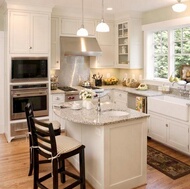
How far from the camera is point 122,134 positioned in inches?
115

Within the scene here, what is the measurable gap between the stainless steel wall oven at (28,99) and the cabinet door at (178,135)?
97.2 inches

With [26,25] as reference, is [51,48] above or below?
below

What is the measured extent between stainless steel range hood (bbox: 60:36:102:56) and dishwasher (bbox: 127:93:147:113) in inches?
50.9

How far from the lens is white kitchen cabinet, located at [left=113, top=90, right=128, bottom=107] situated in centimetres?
546

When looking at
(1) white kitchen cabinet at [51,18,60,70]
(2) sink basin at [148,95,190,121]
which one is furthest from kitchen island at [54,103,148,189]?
(1) white kitchen cabinet at [51,18,60,70]

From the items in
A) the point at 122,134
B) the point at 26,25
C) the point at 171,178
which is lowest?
the point at 171,178

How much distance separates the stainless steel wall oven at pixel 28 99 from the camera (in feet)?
15.6

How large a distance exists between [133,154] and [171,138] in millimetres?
1559

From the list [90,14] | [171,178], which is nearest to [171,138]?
[171,178]

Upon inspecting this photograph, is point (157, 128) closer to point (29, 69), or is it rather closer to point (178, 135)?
point (178, 135)

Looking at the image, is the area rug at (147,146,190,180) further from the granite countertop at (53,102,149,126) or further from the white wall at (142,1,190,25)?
the white wall at (142,1,190,25)

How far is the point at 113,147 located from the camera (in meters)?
2.87

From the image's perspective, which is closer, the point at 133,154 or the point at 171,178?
the point at 133,154

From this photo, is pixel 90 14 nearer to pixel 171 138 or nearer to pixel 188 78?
pixel 188 78
